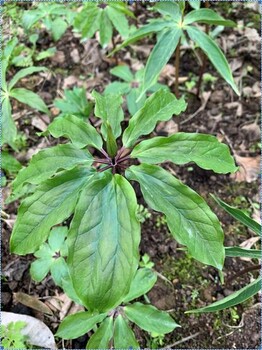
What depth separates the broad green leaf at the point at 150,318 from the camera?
4.86ft

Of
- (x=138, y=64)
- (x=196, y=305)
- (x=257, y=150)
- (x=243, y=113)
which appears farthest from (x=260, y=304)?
(x=138, y=64)

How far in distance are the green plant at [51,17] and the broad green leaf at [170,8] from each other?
25.6 inches

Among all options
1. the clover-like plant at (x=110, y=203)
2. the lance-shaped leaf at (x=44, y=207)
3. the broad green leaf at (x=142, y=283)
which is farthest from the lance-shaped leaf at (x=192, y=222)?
the broad green leaf at (x=142, y=283)

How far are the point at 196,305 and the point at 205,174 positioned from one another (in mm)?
626

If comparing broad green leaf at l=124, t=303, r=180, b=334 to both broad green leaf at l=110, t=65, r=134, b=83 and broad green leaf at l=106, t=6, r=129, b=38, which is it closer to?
broad green leaf at l=110, t=65, r=134, b=83

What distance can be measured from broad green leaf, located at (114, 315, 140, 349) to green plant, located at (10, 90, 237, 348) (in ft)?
0.14

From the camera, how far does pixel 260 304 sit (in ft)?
5.53

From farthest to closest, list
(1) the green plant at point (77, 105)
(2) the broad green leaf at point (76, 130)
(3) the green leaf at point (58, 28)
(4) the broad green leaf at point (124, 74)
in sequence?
(3) the green leaf at point (58, 28) → (4) the broad green leaf at point (124, 74) → (1) the green plant at point (77, 105) → (2) the broad green leaf at point (76, 130)

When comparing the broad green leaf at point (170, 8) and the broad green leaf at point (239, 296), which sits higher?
the broad green leaf at point (170, 8)

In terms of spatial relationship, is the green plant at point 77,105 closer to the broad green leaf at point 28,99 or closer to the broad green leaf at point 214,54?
the broad green leaf at point 28,99

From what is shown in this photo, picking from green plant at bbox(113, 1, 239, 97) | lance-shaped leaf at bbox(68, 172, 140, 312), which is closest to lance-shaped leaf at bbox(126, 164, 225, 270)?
lance-shaped leaf at bbox(68, 172, 140, 312)

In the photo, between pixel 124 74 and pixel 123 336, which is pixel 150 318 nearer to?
pixel 123 336

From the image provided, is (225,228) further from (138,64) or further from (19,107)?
(19,107)

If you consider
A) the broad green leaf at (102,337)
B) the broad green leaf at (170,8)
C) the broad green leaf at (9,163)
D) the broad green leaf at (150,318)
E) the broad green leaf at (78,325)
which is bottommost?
the broad green leaf at (150,318)
